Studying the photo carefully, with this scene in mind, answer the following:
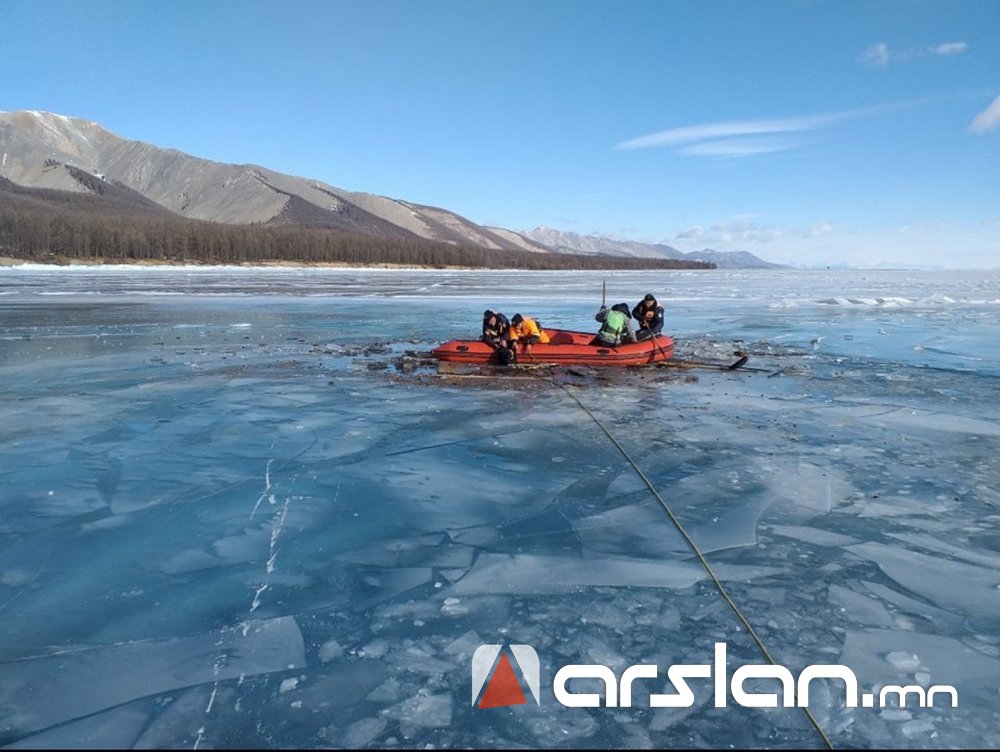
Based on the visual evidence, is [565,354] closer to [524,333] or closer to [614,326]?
[524,333]

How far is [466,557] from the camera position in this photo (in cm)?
391

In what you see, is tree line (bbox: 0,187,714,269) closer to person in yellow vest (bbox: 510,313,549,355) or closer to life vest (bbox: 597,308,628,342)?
person in yellow vest (bbox: 510,313,549,355)

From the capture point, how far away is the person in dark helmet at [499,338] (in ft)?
34.4

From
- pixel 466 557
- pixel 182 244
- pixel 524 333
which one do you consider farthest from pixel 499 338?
pixel 182 244

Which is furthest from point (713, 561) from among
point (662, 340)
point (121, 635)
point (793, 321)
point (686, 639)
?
point (793, 321)

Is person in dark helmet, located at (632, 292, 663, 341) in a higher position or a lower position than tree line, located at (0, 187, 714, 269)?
lower

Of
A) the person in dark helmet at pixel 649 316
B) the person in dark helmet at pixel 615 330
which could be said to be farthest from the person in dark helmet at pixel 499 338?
the person in dark helmet at pixel 649 316

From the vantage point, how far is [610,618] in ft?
10.6

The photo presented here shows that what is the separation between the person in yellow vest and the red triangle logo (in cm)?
792

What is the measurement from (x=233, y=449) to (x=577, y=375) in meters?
5.63

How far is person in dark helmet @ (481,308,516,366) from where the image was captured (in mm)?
10492

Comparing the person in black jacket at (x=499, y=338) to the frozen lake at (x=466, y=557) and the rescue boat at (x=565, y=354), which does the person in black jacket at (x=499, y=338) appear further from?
the frozen lake at (x=466, y=557)

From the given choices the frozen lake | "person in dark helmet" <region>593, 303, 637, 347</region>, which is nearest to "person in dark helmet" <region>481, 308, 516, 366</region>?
"person in dark helmet" <region>593, 303, 637, 347</region>

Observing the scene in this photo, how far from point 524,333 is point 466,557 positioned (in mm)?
7079
